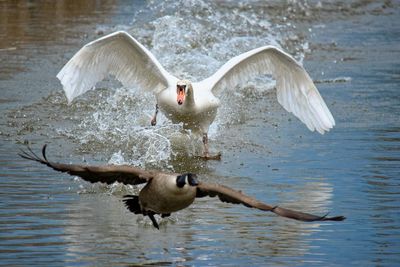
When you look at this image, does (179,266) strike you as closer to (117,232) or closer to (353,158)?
(117,232)

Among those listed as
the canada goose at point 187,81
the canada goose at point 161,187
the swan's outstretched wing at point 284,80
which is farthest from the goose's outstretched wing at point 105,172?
the swan's outstretched wing at point 284,80

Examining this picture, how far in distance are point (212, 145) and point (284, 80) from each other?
123 cm

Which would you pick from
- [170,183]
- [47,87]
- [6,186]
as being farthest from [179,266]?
[47,87]

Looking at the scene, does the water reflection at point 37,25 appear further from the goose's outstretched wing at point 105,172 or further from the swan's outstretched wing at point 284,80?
the goose's outstretched wing at point 105,172

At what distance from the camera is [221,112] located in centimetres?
1516

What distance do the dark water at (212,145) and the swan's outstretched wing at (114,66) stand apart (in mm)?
A: 613

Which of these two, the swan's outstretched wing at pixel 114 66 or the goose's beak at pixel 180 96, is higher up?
the swan's outstretched wing at pixel 114 66

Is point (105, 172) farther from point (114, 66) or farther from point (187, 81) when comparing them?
point (114, 66)

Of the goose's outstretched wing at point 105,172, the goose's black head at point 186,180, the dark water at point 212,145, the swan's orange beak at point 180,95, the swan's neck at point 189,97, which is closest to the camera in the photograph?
the goose's outstretched wing at point 105,172

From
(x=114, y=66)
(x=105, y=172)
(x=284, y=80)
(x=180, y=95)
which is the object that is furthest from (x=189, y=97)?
(x=105, y=172)

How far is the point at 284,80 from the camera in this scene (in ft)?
46.0

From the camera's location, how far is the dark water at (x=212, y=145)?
8844 millimetres

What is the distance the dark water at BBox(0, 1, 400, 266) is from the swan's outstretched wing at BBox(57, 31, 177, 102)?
2.01ft

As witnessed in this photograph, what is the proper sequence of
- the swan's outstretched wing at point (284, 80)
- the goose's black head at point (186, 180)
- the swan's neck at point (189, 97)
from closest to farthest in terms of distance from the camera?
1. the goose's black head at point (186, 180)
2. the swan's neck at point (189, 97)
3. the swan's outstretched wing at point (284, 80)
